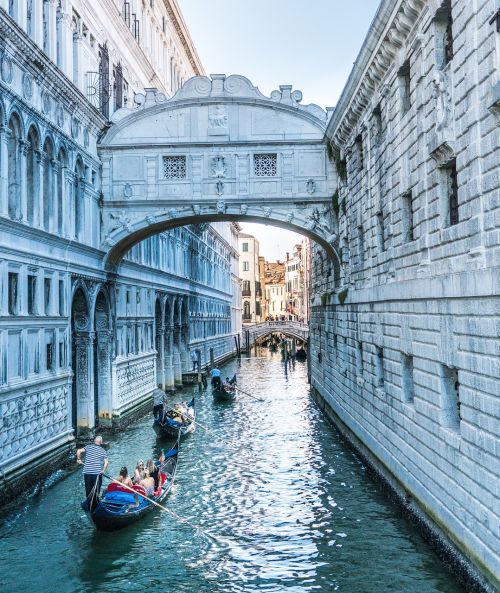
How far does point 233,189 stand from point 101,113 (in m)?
4.02

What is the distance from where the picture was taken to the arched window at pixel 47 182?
15234mm

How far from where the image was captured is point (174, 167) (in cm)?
1953

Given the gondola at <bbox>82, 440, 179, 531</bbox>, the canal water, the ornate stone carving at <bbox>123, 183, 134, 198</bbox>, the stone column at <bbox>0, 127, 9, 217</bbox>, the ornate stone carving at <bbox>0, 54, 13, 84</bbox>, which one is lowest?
the canal water

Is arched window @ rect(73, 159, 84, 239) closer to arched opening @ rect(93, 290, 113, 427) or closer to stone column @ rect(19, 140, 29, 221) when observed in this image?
arched opening @ rect(93, 290, 113, 427)

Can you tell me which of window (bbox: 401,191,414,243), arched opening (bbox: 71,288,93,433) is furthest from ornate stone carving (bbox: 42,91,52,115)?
window (bbox: 401,191,414,243)

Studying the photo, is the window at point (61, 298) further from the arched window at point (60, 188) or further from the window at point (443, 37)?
the window at point (443, 37)

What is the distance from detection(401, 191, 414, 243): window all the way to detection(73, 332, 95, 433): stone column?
9.46 m

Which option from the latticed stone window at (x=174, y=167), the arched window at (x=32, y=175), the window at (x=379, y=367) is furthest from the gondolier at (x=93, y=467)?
the latticed stone window at (x=174, y=167)

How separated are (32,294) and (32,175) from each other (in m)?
2.42

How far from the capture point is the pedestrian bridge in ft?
189

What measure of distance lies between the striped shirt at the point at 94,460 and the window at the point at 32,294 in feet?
12.3

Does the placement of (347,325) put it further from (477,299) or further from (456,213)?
(477,299)

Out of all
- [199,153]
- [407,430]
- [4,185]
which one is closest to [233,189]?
[199,153]

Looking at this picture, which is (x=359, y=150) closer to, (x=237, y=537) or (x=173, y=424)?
(x=173, y=424)
